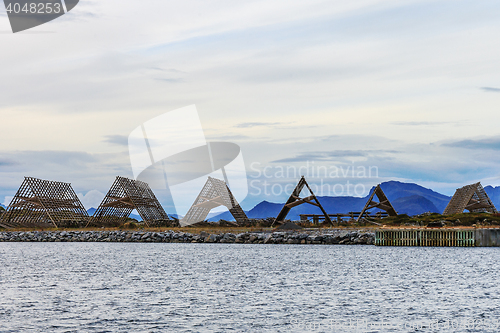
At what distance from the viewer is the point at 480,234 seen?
66.1m

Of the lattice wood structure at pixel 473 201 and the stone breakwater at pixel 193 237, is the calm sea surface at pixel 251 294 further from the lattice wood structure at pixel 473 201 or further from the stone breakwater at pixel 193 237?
the lattice wood structure at pixel 473 201

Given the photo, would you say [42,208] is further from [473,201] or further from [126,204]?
[473,201]

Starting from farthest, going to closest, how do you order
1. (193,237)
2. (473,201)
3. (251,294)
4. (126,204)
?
(473,201)
(126,204)
(193,237)
(251,294)

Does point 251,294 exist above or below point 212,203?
below

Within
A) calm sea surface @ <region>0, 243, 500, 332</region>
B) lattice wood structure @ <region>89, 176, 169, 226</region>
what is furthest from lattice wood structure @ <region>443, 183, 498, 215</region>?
lattice wood structure @ <region>89, 176, 169, 226</region>

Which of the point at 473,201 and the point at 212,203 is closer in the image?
the point at 212,203

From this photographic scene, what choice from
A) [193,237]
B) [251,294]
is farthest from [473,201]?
[251,294]

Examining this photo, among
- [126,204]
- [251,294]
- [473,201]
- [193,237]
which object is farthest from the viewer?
[473,201]

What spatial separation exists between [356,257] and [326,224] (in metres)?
29.1

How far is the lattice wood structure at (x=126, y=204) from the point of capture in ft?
277

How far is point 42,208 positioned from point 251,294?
6554cm

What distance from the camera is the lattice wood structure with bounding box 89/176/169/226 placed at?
277ft

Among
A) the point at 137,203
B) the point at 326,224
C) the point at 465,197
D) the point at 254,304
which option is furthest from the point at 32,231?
the point at 465,197

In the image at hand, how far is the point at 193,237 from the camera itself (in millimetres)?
77625
